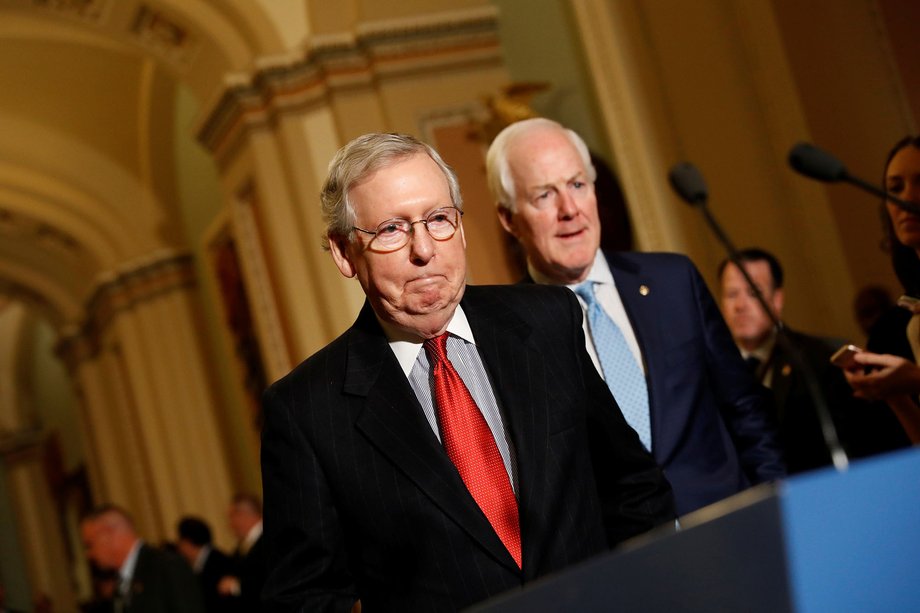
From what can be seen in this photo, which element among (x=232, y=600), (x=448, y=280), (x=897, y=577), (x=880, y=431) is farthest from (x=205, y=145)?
(x=897, y=577)

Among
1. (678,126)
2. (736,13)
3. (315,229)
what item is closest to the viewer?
(736,13)

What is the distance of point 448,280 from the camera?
7.61 ft

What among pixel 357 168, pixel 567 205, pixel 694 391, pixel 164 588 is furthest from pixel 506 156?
pixel 164 588

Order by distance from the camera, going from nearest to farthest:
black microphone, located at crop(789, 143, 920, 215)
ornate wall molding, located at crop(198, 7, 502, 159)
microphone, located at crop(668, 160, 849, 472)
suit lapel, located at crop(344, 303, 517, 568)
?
microphone, located at crop(668, 160, 849, 472), suit lapel, located at crop(344, 303, 517, 568), black microphone, located at crop(789, 143, 920, 215), ornate wall molding, located at crop(198, 7, 502, 159)

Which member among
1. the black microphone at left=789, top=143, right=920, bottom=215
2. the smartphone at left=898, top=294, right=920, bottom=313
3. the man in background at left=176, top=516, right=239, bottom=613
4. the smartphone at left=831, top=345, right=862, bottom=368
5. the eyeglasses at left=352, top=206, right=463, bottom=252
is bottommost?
the man in background at left=176, top=516, right=239, bottom=613

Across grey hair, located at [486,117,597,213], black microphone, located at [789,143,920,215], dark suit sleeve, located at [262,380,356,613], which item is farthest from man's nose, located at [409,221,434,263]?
grey hair, located at [486,117,597,213]

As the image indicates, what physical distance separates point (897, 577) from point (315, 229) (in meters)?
7.05

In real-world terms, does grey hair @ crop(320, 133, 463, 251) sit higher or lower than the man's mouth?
higher

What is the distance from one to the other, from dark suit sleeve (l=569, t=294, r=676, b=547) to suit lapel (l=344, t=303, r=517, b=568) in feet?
1.00

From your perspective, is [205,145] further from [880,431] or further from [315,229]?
[880,431]

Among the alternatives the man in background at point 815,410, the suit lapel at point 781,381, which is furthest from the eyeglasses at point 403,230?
the suit lapel at point 781,381

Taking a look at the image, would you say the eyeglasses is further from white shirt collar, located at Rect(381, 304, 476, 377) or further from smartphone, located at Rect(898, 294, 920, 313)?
smartphone, located at Rect(898, 294, 920, 313)

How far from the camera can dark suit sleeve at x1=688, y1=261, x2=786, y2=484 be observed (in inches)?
124

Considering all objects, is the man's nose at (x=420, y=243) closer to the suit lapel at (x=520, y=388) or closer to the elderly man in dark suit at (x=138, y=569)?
the suit lapel at (x=520, y=388)
